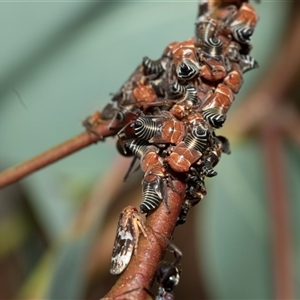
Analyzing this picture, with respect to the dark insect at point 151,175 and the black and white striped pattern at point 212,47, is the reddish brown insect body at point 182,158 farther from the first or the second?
the black and white striped pattern at point 212,47

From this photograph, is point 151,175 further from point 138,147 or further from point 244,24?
point 244,24

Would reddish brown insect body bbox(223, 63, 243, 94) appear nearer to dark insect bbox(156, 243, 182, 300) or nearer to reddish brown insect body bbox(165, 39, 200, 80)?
reddish brown insect body bbox(165, 39, 200, 80)

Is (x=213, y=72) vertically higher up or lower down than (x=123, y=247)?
higher up

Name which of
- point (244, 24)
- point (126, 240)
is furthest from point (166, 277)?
point (244, 24)

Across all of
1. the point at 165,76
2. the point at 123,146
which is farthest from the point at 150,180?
the point at 165,76

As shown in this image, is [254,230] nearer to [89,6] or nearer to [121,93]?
[89,6]

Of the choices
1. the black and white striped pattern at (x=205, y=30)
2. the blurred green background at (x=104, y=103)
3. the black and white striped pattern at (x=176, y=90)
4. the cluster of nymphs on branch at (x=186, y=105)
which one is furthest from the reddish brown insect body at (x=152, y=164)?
the blurred green background at (x=104, y=103)
